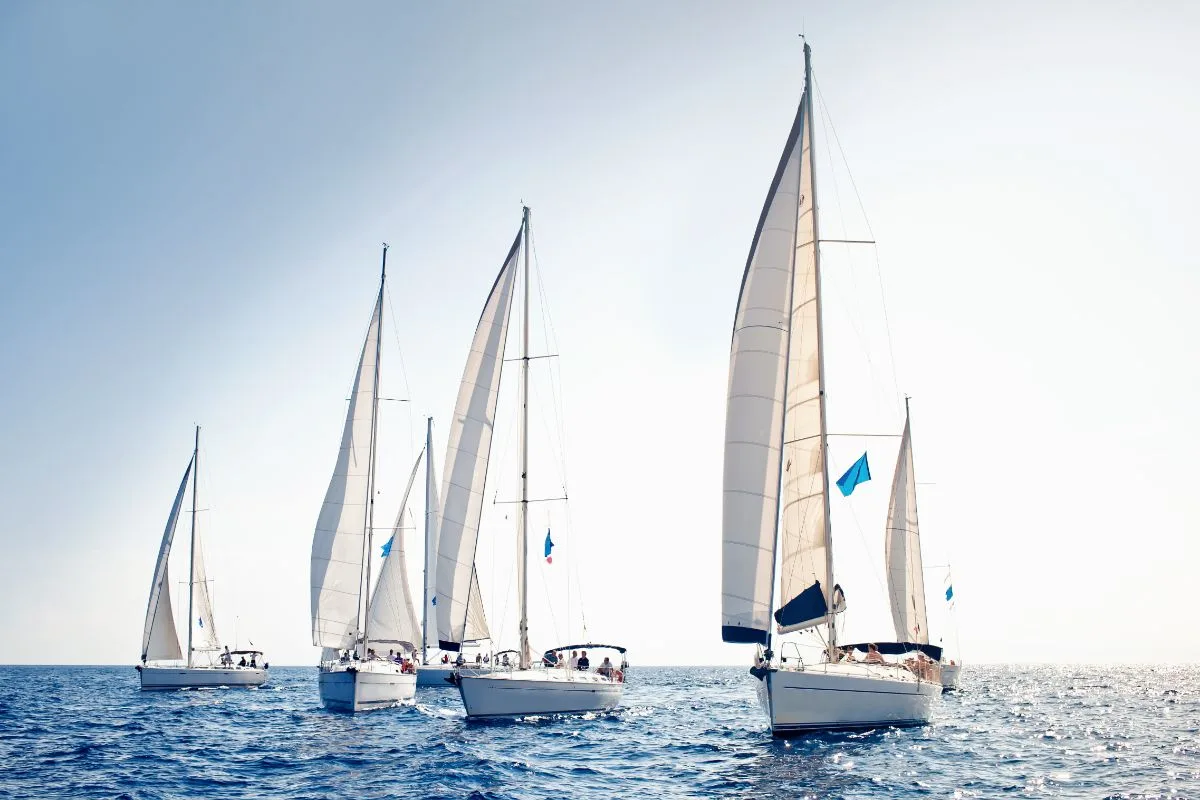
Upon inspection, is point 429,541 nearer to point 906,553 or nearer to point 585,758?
point 906,553

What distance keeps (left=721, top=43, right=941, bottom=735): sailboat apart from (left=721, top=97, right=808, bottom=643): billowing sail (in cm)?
3

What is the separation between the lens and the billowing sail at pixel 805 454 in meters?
24.9

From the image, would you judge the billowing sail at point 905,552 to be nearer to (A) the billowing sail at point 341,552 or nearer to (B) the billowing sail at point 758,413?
(B) the billowing sail at point 758,413

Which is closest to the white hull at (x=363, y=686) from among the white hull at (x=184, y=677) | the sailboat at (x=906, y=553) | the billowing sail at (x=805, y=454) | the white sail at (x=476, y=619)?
the white sail at (x=476, y=619)

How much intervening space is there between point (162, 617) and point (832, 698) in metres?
44.0

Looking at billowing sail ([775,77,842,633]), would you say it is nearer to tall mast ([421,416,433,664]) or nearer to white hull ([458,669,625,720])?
white hull ([458,669,625,720])

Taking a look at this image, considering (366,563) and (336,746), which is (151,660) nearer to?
(366,563)

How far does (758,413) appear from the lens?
80.9ft

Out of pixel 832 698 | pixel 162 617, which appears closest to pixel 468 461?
pixel 832 698

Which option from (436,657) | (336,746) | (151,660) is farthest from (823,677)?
(151,660)

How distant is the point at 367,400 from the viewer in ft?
129

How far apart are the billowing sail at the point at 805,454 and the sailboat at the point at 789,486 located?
0.10ft

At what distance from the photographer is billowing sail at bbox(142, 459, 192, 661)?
2087 inches

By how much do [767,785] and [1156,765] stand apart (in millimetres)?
9772
